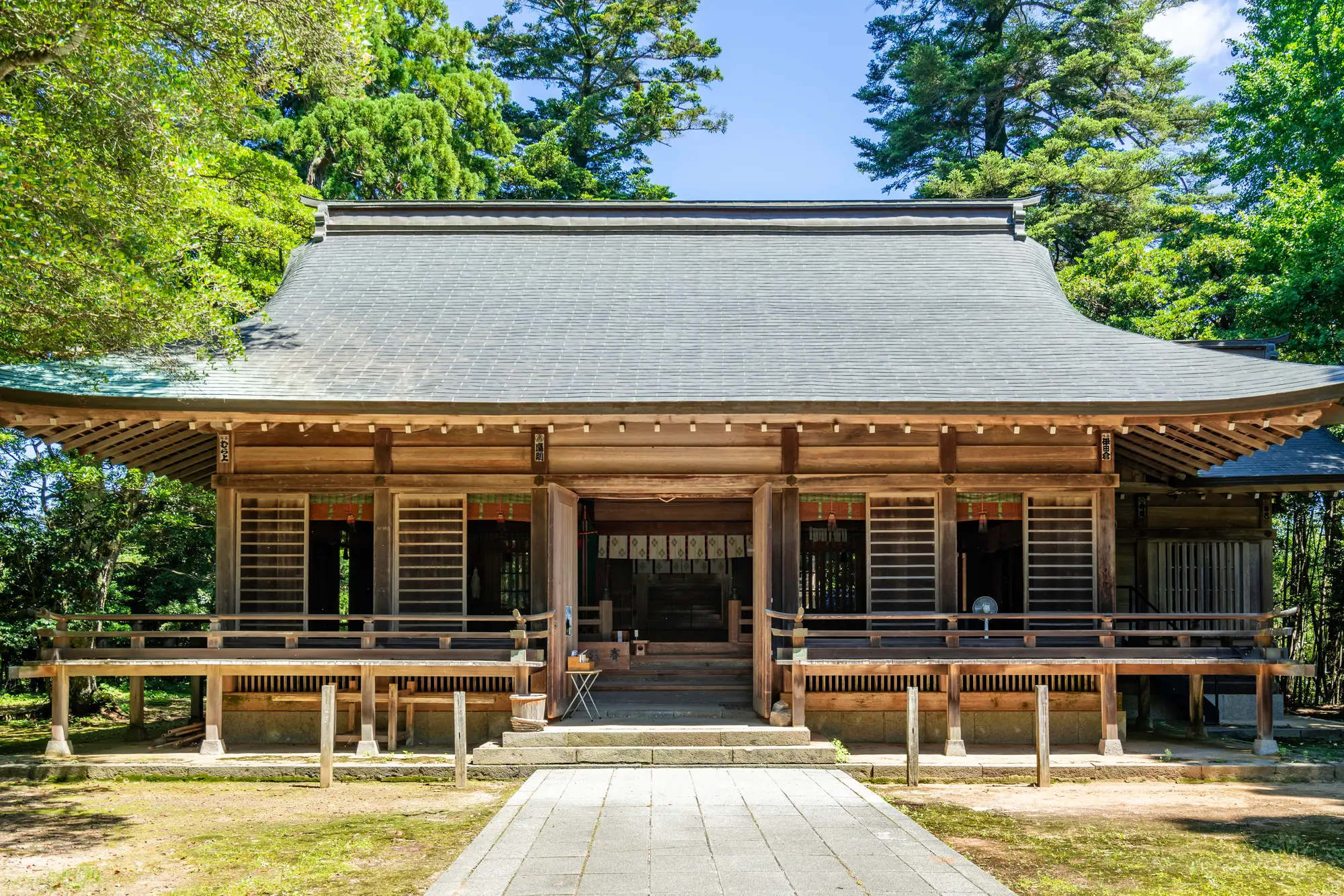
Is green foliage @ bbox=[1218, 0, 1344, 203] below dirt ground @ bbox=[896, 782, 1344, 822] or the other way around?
the other way around

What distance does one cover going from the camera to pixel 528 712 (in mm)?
11289

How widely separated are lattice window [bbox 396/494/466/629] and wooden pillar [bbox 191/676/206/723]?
3.11m

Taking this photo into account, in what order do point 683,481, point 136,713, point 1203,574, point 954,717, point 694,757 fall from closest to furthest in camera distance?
point 694,757 → point 954,717 → point 683,481 → point 136,713 → point 1203,574

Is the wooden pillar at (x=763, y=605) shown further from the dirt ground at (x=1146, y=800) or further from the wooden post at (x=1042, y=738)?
the wooden post at (x=1042, y=738)

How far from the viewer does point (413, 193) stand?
23.7m

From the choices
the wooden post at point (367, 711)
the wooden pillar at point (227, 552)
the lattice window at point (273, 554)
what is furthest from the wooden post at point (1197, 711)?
the wooden pillar at point (227, 552)

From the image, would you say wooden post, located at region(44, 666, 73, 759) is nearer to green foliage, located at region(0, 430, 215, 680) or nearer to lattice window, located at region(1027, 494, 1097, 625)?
green foliage, located at region(0, 430, 215, 680)

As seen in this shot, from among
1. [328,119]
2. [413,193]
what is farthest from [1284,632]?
[328,119]

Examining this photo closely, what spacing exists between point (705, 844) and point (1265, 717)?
24.3ft

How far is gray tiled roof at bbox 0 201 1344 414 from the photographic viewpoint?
37.0 ft

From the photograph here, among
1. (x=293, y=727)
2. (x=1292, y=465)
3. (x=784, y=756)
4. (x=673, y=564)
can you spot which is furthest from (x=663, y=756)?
(x=1292, y=465)

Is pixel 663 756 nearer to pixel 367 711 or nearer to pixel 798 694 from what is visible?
pixel 798 694

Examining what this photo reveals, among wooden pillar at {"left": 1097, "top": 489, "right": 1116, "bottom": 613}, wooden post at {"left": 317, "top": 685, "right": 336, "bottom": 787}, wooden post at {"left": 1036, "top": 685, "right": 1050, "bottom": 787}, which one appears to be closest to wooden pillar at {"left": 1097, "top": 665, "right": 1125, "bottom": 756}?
wooden pillar at {"left": 1097, "top": 489, "right": 1116, "bottom": 613}

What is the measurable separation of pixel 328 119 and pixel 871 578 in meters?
17.2
